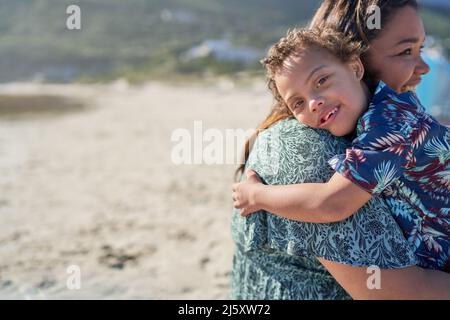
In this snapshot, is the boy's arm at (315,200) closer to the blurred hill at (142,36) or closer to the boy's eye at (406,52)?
the boy's eye at (406,52)

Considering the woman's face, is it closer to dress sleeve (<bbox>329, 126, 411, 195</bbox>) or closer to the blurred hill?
dress sleeve (<bbox>329, 126, 411, 195</bbox>)

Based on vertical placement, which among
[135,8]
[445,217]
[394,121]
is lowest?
[445,217]

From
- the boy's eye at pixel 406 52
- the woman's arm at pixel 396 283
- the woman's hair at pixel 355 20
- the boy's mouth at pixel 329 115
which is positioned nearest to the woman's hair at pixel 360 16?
the woman's hair at pixel 355 20

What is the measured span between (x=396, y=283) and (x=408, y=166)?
0.31 m

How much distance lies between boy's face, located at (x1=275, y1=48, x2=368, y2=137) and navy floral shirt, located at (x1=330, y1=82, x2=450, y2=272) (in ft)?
0.18

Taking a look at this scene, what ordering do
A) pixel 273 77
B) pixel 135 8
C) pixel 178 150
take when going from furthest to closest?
pixel 135 8 < pixel 178 150 < pixel 273 77

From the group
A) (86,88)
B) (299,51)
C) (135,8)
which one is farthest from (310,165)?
(135,8)

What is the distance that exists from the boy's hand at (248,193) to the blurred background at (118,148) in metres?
1.52

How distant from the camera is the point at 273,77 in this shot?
1.76 metres

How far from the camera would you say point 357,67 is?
1656mm

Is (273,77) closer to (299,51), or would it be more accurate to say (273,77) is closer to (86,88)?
(299,51)

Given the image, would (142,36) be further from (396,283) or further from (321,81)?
(396,283)

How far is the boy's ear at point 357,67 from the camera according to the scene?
1.64 metres

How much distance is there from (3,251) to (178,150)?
363cm
